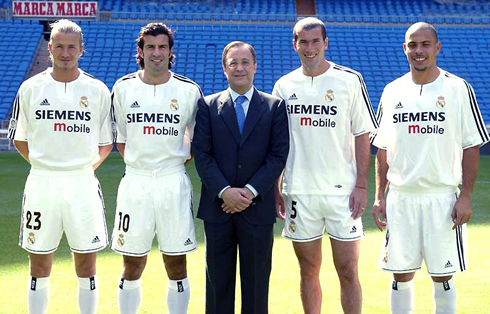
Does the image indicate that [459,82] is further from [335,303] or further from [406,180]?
[335,303]

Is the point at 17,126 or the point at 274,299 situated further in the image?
the point at 274,299

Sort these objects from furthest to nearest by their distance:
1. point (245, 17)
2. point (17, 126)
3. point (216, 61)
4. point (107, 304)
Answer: point (245, 17)
point (216, 61)
point (107, 304)
point (17, 126)

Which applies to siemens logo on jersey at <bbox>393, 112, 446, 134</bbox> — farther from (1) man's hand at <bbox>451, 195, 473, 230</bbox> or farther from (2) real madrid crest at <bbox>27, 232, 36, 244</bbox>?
(2) real madrid crest at <bbox>27, 232, 36, 244</bbox>

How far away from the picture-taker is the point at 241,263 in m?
3.86

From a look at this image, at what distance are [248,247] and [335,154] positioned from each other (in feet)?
2.46

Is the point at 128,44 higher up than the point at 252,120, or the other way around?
the point at 128,44

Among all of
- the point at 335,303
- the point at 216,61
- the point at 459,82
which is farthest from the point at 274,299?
the point at 216,61

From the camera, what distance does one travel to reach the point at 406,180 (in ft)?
12.5

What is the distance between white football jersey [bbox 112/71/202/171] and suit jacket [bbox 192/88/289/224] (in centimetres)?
19

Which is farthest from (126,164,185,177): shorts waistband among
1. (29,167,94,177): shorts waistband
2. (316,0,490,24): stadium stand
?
(316,0,490,24): stadium stand

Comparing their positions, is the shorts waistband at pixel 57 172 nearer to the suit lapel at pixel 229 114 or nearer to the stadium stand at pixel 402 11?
the suit lapel at pixel 229 114

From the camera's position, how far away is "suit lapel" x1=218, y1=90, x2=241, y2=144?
12.5 ft

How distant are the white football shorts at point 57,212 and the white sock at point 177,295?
1.68 feet

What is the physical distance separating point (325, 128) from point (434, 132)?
24.2 inches
